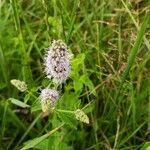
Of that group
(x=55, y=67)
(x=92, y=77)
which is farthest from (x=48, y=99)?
(x=92, y=77)

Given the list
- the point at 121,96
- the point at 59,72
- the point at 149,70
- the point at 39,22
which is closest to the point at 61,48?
the point at 59,72

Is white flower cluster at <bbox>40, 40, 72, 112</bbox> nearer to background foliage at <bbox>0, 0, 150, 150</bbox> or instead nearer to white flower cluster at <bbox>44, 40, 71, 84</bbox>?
→ white flower cluster at <bbox>44, 40, 71, 84</bbox>

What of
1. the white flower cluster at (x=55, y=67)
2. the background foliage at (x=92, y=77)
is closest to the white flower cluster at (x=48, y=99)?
the white flower cluster at (x=55, y=67)

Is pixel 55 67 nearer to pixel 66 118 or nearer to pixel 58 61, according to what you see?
pixel 58 61

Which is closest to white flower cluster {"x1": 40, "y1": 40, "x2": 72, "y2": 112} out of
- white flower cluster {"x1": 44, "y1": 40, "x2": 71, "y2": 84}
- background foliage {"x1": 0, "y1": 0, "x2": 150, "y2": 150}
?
white flower cluster {"x1": 44, "y1": 40, "x2": 71, "y2": 84}

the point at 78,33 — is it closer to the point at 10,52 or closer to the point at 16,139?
the point at 10,52
